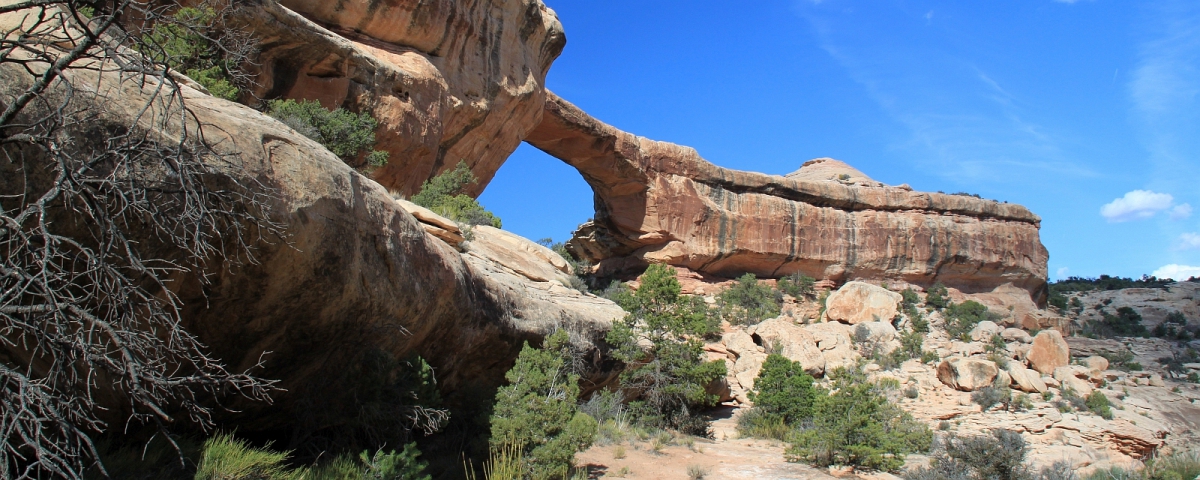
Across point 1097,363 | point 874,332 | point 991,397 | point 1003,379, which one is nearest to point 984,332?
point 1097,363

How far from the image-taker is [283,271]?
515cm

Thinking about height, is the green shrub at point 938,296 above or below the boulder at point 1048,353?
above

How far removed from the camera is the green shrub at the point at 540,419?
7.43 m

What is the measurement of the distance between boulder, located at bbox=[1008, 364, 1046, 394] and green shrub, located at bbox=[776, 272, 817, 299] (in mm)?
12632

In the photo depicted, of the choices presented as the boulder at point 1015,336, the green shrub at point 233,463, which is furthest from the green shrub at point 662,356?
the boulder at point 1015,336

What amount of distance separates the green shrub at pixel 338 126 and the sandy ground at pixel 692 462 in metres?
6.99

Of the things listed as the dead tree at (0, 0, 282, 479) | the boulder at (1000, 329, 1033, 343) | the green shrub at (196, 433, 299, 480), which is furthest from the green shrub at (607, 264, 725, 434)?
the boulder at (1000, 329, 1033, 343)

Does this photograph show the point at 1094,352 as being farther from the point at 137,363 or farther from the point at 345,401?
the point at 137,363

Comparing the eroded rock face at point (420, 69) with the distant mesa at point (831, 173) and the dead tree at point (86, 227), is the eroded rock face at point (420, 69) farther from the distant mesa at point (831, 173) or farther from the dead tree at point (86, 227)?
the distant mesa at point (831, 173)

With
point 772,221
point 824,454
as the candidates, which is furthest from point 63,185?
point 772,221

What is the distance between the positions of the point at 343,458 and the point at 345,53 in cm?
1046

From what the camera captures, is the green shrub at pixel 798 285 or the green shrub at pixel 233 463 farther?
the green shrub at pixel 798 285

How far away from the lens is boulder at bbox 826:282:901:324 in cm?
2567

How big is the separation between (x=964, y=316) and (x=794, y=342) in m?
14.2
